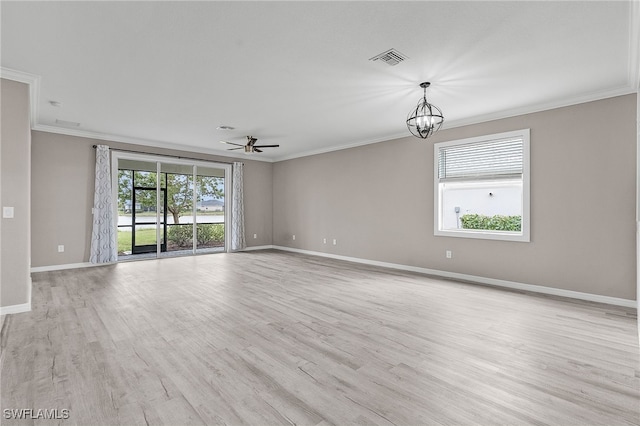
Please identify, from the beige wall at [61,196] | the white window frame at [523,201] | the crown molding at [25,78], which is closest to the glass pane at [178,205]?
the beige wall at [61,196]

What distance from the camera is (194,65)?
325 centimetres

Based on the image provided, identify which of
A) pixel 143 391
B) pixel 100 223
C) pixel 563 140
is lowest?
pixel 143 391

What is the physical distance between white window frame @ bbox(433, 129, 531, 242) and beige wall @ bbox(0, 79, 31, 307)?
19.4 ft

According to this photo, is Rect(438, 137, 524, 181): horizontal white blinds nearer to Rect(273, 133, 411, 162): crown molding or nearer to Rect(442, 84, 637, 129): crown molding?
Rect(442, 84, 637, 129): crown molding

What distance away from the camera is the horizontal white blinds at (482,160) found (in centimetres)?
479

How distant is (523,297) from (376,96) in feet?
11.1

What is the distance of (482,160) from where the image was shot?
5145mm

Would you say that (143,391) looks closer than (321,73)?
Yes

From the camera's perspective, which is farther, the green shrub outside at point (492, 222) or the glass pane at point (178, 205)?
the glass pane at point (178, 205)

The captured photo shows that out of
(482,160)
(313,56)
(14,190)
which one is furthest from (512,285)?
(14,190)

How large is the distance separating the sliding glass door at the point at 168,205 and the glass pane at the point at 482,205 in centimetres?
571

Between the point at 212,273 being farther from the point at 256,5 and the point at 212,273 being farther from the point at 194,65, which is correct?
the point at 256,5

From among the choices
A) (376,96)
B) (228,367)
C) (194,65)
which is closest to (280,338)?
(228,367)

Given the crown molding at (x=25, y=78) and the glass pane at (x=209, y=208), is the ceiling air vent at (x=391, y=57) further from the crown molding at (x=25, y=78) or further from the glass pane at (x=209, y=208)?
the glass pane at (x=209, y=208)
